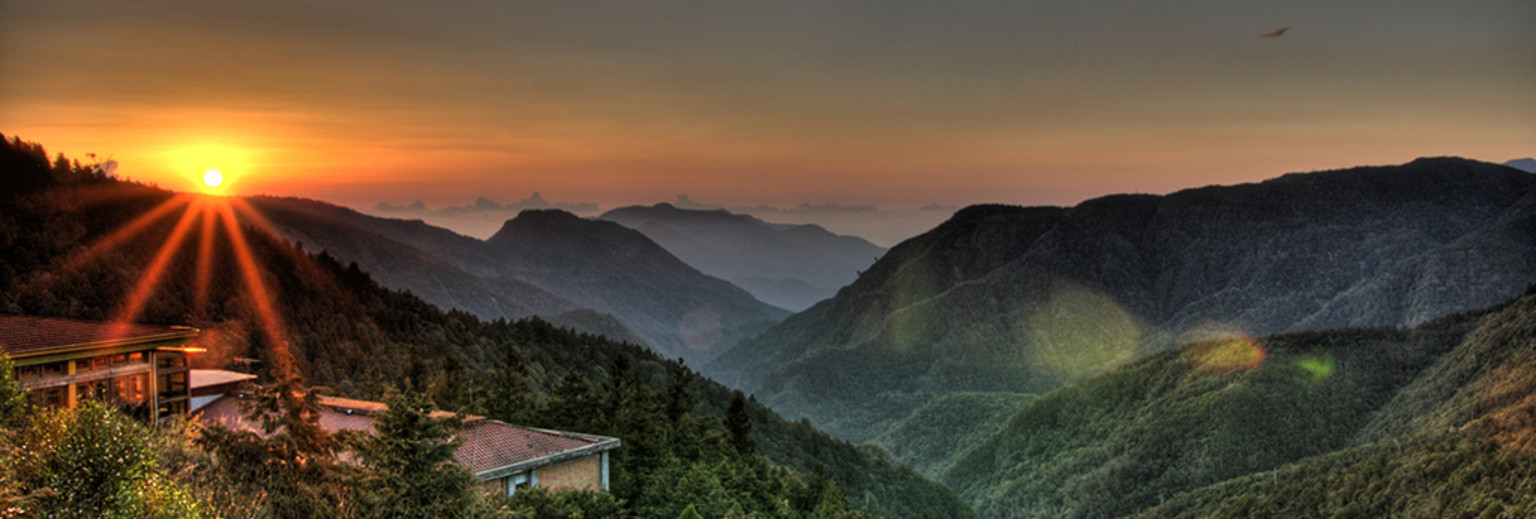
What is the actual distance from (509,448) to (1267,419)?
99924mm

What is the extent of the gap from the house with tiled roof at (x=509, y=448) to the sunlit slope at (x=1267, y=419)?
61.9m

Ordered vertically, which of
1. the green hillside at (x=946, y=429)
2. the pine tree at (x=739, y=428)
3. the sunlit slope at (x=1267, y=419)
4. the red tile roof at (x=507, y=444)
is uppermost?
the red tile roof at (x=507, y=444)

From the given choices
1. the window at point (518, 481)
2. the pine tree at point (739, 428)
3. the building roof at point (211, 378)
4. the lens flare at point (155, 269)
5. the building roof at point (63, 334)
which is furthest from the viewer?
the lens flare at point (155, 269)

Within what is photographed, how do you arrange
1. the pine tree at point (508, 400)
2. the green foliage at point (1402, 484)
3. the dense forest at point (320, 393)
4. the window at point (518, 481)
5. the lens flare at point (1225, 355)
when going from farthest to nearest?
the lens flare at point (1225, 355)
the green foliage at point (1402, 484)
the pine tree at point (508, 400)
the window at point (518, 481)
the dense forest at point (320, 393)

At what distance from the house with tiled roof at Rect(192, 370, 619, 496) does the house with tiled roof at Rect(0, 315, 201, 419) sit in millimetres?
1811

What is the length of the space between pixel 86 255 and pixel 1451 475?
11237 cm

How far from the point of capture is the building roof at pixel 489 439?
2570 centimetres

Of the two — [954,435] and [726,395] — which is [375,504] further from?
[954,435]

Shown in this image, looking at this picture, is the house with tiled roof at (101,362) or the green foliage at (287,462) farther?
the house with tiled roof at (101,362)

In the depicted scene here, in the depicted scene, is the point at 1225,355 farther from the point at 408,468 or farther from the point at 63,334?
the point at 63,334

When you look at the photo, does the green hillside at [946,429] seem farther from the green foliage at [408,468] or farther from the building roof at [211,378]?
the green foliage at [408,468]

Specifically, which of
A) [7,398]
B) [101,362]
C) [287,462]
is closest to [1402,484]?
[287,462]

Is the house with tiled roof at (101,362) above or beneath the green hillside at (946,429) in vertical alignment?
above

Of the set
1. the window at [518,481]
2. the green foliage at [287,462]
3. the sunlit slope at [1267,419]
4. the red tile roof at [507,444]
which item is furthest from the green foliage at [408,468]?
the sunlit slope at [1267,419]
